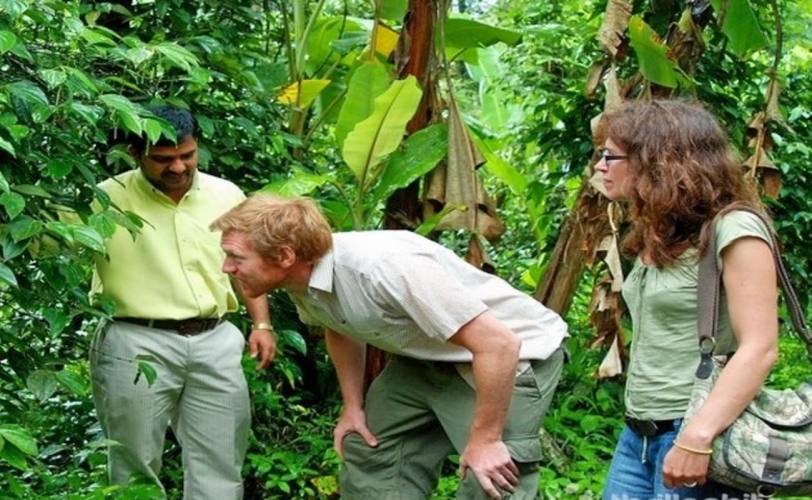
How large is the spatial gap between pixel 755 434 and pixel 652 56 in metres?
2.15

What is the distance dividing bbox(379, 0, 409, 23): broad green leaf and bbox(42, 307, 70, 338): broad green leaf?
2545 millimetres

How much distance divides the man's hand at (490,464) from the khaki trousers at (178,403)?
1070 millimetres

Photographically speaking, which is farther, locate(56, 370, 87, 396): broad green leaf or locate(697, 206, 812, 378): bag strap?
locate(56, 370, 87, 396): broad green leaf

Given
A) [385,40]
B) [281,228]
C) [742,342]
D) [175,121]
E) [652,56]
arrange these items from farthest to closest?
[385,40] → [652,56] → [175,121] → [281,228] → [742,342]

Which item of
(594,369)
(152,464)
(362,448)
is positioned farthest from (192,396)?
(594,369)

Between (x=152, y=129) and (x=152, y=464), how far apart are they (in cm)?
134

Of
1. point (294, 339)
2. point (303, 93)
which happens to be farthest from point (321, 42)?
point (294, 339)

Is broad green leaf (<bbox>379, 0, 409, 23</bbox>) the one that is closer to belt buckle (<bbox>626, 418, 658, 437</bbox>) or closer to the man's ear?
the man's ear

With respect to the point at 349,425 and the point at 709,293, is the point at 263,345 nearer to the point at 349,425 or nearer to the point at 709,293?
the point at 349,425

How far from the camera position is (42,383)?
2721 mm

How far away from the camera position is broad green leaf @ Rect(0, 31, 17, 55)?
7.89 ft

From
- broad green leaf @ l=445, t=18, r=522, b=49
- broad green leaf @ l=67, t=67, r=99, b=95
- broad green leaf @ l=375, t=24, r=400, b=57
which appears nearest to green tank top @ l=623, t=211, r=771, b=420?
broad green leaf @ l=67, t=67, r=99, b=95

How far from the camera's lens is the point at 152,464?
3656 millimetres

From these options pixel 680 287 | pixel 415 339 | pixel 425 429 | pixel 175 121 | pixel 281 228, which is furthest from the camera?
pixel 175 121
